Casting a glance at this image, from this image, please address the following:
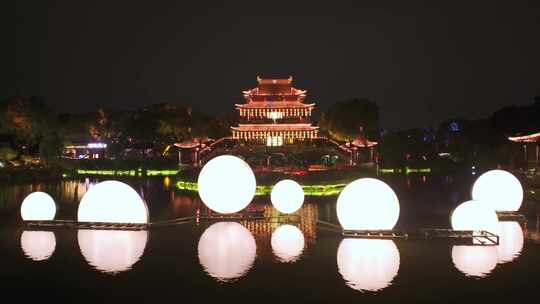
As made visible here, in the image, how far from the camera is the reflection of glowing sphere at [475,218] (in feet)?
58.2

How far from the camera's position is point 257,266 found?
45.2 ft

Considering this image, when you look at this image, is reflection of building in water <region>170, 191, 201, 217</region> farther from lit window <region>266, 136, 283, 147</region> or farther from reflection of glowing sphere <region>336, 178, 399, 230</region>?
lit window <region>266, 136, 283, 147</region>

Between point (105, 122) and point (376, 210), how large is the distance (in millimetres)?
66819

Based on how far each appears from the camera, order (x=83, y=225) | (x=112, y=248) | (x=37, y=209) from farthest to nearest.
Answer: (x=37, y=209), (x=83, y=225), (x=112, y=248)

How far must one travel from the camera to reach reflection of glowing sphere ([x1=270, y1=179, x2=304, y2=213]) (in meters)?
22.7

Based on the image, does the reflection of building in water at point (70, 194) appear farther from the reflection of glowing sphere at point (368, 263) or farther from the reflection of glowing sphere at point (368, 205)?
the reflection of glowing sphere at point (368, 263)

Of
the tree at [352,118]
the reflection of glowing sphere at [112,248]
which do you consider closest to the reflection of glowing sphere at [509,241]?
the reflection of glowing sphere at [112,248]

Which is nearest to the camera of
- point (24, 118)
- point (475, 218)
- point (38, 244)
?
point (38, 244)

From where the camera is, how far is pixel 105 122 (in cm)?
7831

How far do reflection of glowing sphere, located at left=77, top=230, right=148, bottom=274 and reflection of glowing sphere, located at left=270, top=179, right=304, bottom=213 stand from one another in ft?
20.7

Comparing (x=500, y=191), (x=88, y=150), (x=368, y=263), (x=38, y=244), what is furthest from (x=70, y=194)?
(x=88, y=150)

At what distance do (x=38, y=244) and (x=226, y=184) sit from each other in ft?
22.4

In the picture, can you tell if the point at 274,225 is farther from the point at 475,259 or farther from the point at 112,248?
the point at 475,259

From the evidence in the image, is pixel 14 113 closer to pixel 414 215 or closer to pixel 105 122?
pixel 105 122
